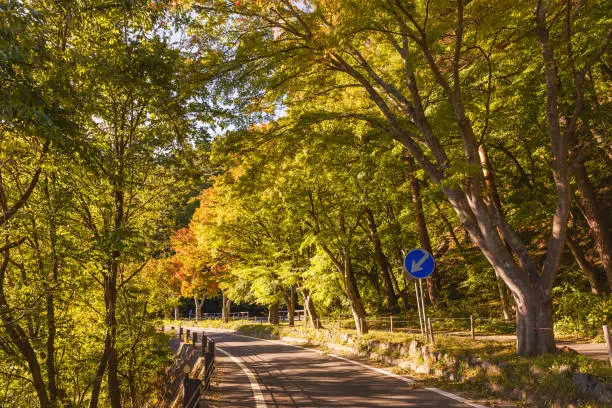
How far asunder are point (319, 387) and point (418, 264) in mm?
3619

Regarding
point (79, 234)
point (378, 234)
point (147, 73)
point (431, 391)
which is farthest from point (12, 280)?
point (378, 234)

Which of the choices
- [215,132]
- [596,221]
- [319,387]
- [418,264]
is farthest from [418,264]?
[596,221]

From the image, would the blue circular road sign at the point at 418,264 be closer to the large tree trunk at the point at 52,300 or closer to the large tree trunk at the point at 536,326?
the large tree trunk at the point at 536,326

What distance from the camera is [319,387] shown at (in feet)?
28.6

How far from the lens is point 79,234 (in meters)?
8.94

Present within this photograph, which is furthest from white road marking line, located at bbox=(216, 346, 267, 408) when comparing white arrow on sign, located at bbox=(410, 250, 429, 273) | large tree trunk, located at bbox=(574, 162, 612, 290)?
large tree trunk, located at bbox=(574, 162, 612, 290)

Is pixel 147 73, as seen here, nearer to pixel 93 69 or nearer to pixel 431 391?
pixel 93 69

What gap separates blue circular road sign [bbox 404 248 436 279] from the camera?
31.8 feet

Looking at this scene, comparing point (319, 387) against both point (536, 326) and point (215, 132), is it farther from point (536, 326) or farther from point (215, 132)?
point (215, 132)

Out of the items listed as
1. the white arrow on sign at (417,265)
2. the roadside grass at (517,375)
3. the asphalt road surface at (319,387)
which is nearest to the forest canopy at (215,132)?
the roadside grass at (517,375)

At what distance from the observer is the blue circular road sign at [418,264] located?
970 centimetres

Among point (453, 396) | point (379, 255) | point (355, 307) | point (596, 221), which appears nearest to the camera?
point (453, 396)

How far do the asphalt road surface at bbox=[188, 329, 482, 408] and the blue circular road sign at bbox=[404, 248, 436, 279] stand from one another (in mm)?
2385

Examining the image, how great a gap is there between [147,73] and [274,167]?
5.12 meters
